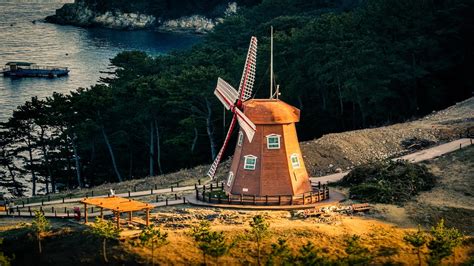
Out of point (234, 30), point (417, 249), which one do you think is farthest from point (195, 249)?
point (234, 30)

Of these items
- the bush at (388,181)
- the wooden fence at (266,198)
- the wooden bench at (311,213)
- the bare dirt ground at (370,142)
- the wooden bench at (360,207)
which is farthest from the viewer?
the bare dirt ground at (370,142)

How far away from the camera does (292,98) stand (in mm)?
122062

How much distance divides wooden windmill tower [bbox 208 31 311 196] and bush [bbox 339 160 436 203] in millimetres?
5257

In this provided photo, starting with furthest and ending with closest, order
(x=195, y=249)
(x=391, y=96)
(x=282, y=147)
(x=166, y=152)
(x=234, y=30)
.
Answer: (x=234, y=30) → (x=166, y=152) → (x=391, y=96) → (x=282, y=147) → (x=195, y=249)

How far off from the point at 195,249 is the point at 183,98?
1948 inches

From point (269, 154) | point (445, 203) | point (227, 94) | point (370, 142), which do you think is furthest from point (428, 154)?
point (227, 94)

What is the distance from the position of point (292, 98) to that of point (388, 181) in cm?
4543

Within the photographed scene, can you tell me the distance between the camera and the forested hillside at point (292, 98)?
112500 millimetres

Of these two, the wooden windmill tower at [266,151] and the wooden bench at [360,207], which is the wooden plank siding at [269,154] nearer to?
the wooden windmill tower at [266,151]

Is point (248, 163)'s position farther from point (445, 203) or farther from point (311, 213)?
point (445, 203)

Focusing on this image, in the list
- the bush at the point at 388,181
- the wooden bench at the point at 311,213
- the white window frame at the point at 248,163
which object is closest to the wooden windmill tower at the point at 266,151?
the white window frame at the point at 248,163

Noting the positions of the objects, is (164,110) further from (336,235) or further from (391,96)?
(336,235)

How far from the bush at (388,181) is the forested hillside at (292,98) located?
29007 millimetres

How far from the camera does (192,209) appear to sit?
241 feet
